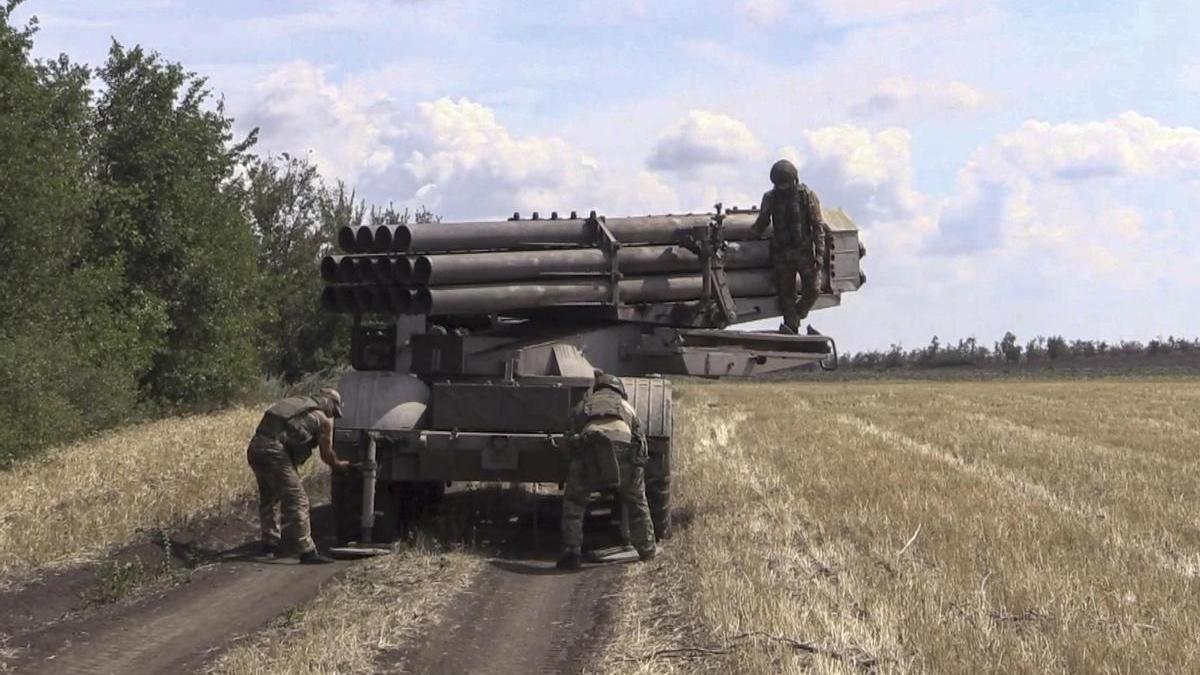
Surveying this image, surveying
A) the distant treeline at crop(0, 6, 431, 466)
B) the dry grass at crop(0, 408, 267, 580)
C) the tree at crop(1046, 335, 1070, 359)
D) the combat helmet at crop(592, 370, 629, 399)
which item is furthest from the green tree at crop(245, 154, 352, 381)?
the tree at crop(1046, 335, 1070, 359)

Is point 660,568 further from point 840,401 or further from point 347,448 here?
point 840,401

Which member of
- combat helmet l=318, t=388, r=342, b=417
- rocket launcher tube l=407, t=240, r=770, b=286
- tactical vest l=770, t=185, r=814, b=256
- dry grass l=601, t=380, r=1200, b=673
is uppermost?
tactical vest l=770, t=185, r=814, b=256

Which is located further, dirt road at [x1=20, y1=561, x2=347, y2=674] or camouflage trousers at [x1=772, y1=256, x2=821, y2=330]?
camouflage trousers at [x1=772, y1=256, x2=821, y2=330]

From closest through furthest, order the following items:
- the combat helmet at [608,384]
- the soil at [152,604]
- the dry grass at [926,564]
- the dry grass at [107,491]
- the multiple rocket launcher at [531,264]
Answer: the dry grass at [926,564] < the soil at [152,604] < the dry grass at [107,491] < the combat helmet at [608,384] < the multiple rocket launcher at [531,264]

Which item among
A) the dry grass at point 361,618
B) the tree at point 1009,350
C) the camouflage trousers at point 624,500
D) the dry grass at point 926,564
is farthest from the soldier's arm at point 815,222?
the tree at point 1009,350

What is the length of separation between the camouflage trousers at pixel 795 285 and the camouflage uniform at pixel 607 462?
3.00 metres

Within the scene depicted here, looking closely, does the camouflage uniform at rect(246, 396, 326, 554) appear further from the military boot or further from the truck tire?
the truck tire

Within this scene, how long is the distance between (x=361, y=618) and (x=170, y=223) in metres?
21.8

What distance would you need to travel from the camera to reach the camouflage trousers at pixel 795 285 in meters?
13.2

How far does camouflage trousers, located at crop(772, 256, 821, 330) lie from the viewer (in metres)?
13.2

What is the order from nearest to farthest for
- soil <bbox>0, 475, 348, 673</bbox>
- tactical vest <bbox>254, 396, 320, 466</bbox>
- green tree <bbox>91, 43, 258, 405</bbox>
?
soil <bbox>0, 475, 348, 673</bbox>, tactical vest <bbox>254, 396, 320, 466</bbox>, green tree <bbox>91, 43, 258, 405</bbox>

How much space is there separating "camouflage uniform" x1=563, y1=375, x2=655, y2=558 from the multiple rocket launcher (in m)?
1.41

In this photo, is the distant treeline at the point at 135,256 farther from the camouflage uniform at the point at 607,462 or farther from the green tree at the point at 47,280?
the camouflage uniform at the point at 607,462

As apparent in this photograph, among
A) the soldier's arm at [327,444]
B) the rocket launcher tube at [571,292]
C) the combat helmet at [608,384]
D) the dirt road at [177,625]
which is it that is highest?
the rocket launcher tube at [571,292]
